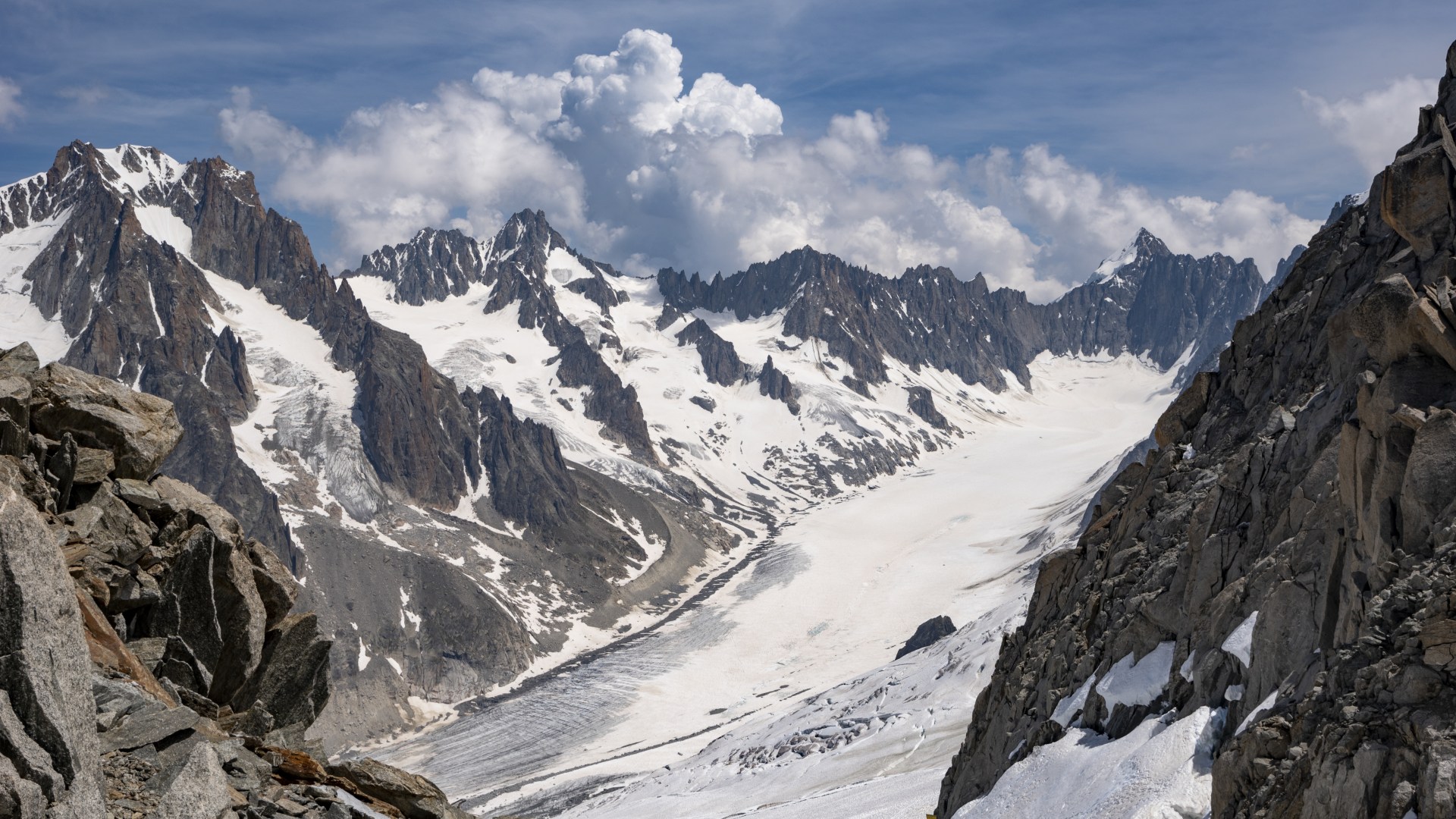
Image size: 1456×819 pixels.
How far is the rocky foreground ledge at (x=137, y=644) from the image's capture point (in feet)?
51.9

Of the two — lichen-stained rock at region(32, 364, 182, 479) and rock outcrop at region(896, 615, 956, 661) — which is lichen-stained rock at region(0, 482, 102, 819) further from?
rock outcrop at region(896, 615, 956, 661)

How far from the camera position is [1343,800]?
1742 cm

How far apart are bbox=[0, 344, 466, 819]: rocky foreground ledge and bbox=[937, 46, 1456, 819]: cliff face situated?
16.9 m

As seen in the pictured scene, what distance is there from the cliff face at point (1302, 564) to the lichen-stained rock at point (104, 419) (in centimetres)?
2522

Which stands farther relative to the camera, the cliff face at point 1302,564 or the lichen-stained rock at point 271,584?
the lichen-stained rock at point 271,584

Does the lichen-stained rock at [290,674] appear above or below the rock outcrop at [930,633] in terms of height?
above

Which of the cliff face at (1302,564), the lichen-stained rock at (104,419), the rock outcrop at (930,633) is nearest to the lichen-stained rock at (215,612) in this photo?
the lichen-stained rock at (104,419)

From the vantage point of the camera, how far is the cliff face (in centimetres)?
1822

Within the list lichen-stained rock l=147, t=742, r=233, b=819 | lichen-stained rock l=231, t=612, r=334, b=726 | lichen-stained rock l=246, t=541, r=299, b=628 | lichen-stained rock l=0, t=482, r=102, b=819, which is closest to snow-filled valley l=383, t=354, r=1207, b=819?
lichen-stained rock l=147, t=742, r=233, b=819

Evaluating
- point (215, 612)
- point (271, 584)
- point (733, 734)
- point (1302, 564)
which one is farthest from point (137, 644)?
point (733, 734)

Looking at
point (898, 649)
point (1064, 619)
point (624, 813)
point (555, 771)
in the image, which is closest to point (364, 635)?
point (555, 771)

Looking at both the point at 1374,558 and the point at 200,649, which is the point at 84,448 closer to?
the point at 200,649

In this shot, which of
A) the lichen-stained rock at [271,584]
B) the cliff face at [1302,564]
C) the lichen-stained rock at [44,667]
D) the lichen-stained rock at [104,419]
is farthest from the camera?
the lichen-stained rock at [271,584]

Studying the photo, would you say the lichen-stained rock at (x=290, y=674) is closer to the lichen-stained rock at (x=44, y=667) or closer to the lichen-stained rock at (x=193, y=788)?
the lichen-stained rock at (x=193, y=788)
